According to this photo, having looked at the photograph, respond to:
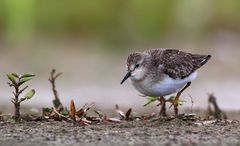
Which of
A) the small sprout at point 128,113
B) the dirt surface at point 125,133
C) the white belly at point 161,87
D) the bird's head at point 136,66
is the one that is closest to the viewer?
the dirt surface at point 125,133

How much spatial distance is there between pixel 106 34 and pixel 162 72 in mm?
8331

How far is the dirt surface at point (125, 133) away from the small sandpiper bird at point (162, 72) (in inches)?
18.0

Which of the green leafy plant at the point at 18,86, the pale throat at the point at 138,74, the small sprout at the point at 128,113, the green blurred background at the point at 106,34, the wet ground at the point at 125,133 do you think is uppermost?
the green blurred background at the point at 106,34

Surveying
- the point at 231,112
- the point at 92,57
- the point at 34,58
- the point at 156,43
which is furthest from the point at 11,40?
the point at 231,112

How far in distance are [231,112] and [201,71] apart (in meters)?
4.56

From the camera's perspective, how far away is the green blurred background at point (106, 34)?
1534 centimetres

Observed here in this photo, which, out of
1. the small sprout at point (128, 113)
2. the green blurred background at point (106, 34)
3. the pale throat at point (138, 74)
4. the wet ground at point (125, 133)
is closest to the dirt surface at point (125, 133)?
the wet ground at point (125, 133)

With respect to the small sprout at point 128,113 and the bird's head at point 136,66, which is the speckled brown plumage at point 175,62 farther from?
the small sprout at point 128,113

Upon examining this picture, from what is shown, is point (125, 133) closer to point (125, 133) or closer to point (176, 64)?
point (125, 133)

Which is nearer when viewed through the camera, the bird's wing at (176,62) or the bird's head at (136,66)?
the bird's wing at (176,62)

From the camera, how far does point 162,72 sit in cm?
840

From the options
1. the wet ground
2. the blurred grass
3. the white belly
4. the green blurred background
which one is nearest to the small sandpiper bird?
the white belly

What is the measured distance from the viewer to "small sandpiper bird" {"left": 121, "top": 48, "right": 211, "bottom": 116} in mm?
8219

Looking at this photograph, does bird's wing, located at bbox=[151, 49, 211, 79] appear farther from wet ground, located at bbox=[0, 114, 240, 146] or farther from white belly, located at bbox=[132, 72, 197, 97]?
wet ground, located at bbox=[0, 114, 240, 146]
